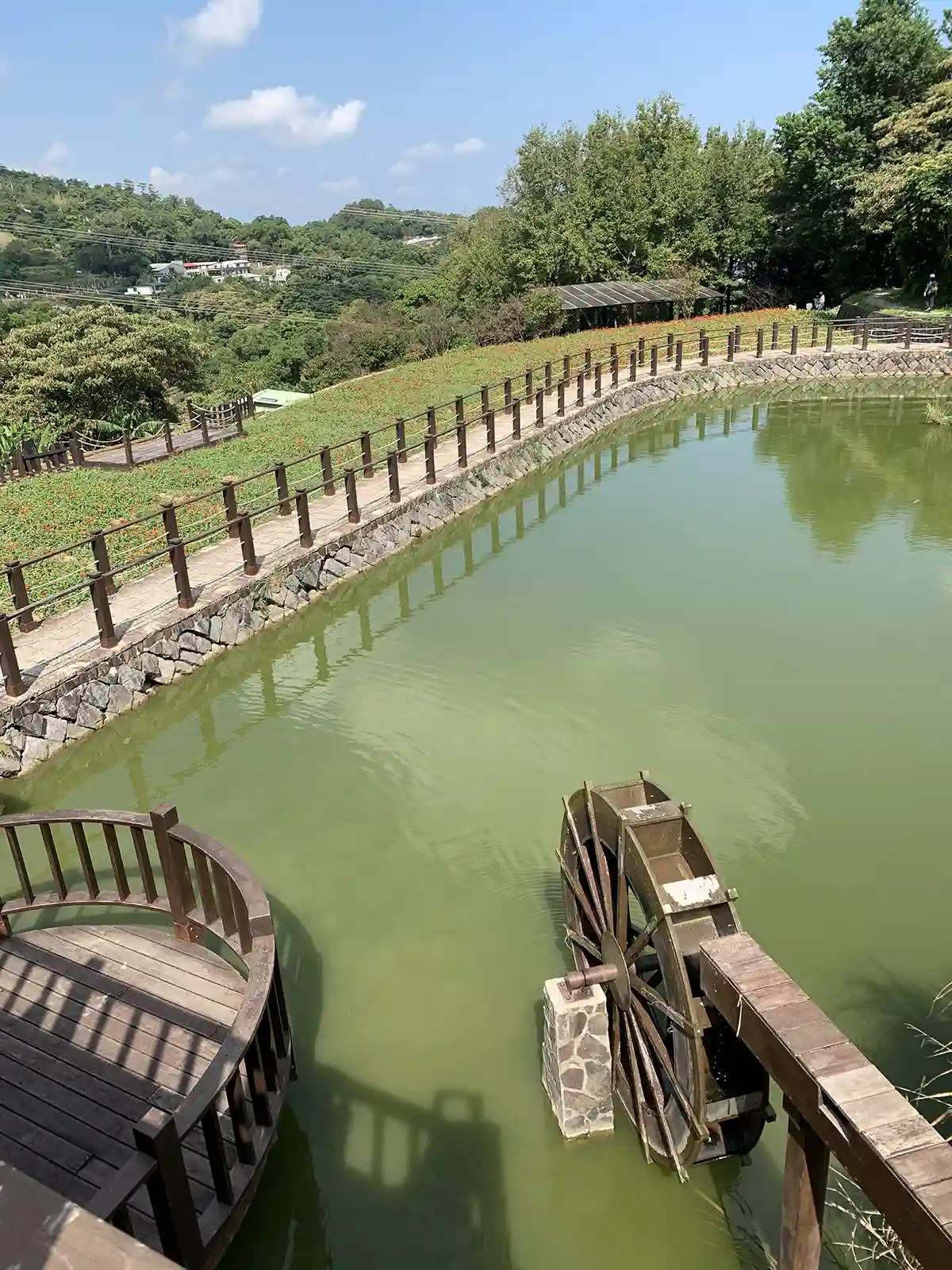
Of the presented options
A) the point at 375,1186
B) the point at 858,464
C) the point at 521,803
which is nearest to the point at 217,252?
the point at 858,464

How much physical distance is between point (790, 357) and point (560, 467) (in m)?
12.2

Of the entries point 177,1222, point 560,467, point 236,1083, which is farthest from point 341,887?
point 560,467

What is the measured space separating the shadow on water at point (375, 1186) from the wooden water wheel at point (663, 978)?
81cm

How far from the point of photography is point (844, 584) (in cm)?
1116

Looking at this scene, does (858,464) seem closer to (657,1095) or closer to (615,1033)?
(615,1033)

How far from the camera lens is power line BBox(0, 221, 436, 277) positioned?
268 feet

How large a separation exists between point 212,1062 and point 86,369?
2308 cm

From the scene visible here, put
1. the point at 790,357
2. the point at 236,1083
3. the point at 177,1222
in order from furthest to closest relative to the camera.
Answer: the point at 790,357 < the point at 236,1083 < the point at 177,1222

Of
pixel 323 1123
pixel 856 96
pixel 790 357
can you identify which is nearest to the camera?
pixel 323 1123

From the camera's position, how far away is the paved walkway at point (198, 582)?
28.7 ft

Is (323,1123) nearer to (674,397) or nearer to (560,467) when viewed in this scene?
(560,467)

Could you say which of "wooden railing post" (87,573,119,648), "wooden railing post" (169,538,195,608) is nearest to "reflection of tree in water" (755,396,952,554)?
"wooden railing post" (169,538,195,608)

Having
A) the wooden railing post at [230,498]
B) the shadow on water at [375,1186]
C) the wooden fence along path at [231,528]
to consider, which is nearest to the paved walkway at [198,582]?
the wooden fence along path at [231,528]

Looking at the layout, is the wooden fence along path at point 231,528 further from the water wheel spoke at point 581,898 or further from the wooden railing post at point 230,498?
the water wheel spoke at point 581,898
